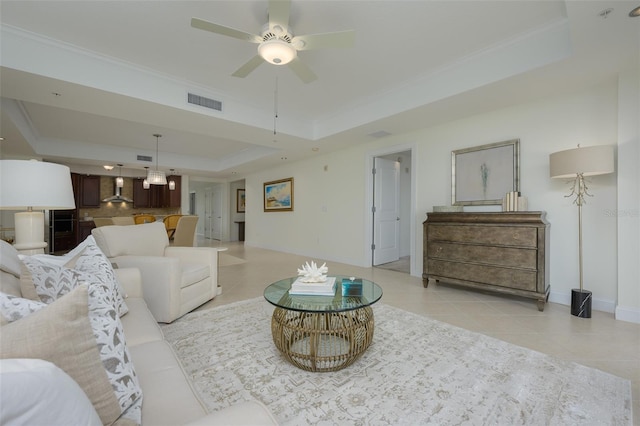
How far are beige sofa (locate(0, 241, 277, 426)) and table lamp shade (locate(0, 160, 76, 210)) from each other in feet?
2.34

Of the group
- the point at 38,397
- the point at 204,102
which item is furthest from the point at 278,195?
the point at 38,397

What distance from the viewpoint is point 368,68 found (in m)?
3.12

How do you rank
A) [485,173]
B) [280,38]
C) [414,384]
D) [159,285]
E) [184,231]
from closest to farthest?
1. [414,384]
2. [280,38]
3. [159,285]
4. [485,173]
5. [184,231]

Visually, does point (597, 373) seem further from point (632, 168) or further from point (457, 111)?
point (457, 111)

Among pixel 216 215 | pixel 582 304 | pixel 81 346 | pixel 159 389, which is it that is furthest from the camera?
pixel 216 215

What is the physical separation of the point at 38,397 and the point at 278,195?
693 cm

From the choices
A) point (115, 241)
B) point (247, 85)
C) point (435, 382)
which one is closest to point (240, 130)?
point (247, 85)

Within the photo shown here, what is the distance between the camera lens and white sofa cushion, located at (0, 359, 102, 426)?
1.50ft

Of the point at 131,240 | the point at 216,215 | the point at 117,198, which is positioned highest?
the point at 117,198

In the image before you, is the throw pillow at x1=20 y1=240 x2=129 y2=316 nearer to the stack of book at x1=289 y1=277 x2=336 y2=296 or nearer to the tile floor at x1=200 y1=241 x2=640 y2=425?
the stack of book at x1=289 y1=277 x2=336 y2=296

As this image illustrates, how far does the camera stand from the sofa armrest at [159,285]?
2424 mm

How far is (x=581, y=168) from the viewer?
256 cm

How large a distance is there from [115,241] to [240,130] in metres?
2.39

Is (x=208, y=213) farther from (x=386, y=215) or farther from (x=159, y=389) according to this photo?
(x=159, y=389)
